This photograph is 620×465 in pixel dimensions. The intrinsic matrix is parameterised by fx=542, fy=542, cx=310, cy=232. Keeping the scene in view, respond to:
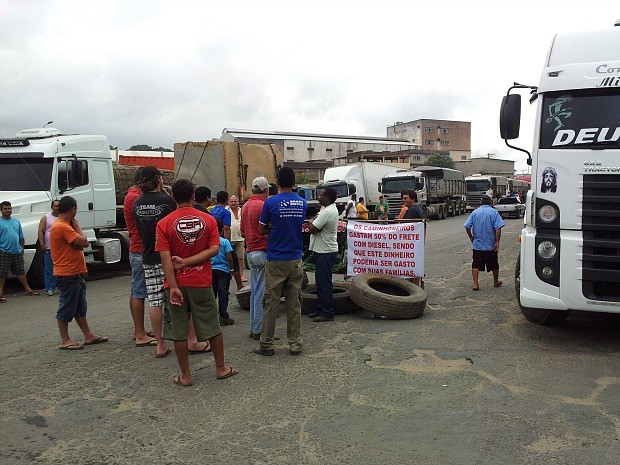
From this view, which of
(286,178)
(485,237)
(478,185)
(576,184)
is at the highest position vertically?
(286,178)

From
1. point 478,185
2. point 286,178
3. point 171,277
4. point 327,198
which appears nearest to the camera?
point 171,277

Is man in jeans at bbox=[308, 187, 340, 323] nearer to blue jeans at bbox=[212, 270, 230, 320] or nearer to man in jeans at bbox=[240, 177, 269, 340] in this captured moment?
man in jeans at bbox=[240, 177, 269, 340]

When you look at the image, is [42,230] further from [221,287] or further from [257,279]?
[257,279]

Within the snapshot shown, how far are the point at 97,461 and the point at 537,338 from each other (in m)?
4.78

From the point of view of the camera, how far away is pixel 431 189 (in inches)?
1303

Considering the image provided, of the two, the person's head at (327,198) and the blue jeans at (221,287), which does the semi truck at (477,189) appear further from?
the blue jeans at (221,287)

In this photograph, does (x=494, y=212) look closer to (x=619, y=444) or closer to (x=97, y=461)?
(x=619, y=444)

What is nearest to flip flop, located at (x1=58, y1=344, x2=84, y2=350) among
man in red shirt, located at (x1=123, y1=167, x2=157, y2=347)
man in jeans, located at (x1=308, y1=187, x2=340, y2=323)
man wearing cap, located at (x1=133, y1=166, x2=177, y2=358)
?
man in red shirt, located at (x1=123, y1=167, x2=157, y2=347)

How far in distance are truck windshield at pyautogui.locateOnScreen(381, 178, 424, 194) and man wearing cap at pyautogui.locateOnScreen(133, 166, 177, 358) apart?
2457 centimetres

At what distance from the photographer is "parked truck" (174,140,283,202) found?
14.6 m

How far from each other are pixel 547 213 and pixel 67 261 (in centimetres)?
524

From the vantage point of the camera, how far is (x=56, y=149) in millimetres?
11453

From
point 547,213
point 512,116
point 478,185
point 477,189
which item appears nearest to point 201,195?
point 512,116

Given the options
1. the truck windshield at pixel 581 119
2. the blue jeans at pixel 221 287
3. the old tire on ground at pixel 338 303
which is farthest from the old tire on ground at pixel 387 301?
the truck windshield at pixel 581 119
